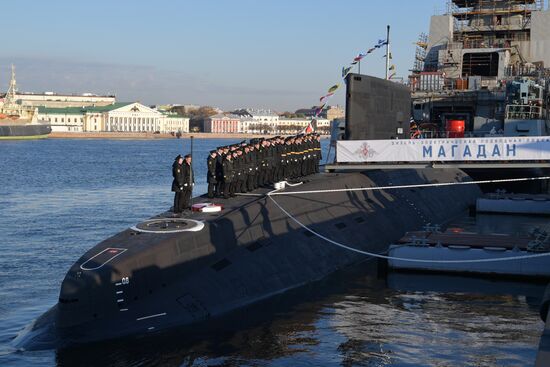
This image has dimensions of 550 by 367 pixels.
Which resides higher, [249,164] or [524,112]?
[524,112]

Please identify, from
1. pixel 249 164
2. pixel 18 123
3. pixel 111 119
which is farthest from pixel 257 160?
pixel 111 119

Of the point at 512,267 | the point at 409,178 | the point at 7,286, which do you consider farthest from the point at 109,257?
the point at 409,178

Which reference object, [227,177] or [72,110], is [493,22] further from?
[72,110]

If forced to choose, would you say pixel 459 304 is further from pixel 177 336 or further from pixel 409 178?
pixel 409 178

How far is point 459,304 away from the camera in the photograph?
15750mm

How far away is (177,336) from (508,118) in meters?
26.6

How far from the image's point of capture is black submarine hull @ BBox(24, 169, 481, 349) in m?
12.1

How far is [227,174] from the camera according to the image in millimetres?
17562

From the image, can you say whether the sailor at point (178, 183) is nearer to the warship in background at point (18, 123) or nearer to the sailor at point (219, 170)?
the sailor at point (219, 170)

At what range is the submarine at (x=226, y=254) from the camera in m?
12.1

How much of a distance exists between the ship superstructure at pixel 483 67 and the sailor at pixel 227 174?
20998 mm

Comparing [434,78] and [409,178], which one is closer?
[409,178]

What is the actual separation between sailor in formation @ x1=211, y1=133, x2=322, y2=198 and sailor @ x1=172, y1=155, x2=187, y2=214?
4.47 ft

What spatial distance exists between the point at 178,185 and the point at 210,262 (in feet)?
8.32
